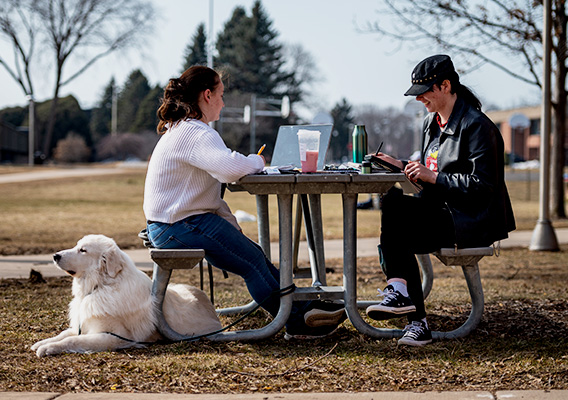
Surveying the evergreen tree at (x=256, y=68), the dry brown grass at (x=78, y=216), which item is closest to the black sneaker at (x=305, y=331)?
the dry brown grass at (x=78, y=216)

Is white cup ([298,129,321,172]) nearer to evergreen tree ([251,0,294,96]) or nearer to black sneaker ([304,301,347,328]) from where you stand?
black sneaker ([304,301,347,328])

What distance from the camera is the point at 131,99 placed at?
280ft

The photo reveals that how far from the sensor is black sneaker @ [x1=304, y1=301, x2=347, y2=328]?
4285 mm

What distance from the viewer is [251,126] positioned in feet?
221

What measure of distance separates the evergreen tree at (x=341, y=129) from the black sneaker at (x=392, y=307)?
90.4 metres

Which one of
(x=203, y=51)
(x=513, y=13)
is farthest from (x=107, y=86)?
(x=513, y=13)

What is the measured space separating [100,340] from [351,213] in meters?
1.73

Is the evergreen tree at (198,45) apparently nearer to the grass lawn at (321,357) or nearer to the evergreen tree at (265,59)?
the evergreen tree at (265,59)

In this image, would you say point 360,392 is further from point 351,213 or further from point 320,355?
point 351,213

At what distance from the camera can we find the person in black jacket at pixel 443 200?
416cm

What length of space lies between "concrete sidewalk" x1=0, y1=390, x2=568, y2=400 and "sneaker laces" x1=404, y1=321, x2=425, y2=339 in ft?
3.26

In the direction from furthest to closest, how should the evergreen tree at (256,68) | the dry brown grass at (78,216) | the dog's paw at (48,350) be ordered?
the evergreen tree at (256,68) → the dry brown grass at (78,216) → the dog's paw at (48,350)

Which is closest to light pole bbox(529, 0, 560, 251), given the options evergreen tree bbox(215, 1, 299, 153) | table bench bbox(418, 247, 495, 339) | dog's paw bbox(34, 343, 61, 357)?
table bench bbox(418, 247, 495, 339)

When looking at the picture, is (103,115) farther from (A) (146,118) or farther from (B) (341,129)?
(B) (341,129)
